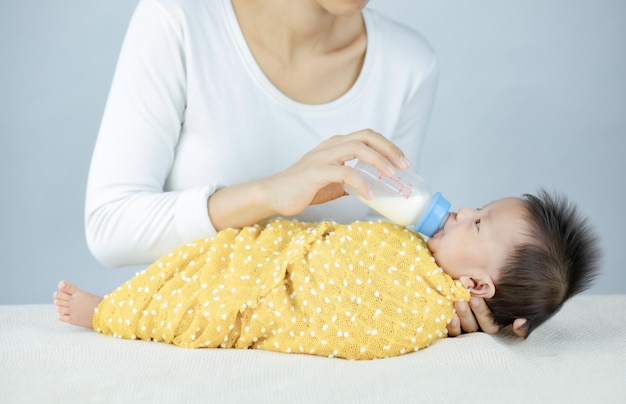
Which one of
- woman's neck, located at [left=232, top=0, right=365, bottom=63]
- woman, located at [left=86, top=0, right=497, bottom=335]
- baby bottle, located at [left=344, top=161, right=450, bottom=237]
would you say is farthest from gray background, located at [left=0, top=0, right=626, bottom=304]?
baby bottle, located at [left=344, top=161, right=450, bottom=237]

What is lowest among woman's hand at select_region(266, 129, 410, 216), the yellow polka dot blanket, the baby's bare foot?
the baby's bare foot

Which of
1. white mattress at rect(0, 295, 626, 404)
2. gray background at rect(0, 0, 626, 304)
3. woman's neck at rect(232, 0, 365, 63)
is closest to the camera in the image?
white mattress at rect(0, 295, 626, 404)

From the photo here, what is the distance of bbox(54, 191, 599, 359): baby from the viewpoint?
1.76 metres

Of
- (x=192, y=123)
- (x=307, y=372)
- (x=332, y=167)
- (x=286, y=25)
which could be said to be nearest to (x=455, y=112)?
(x=286, y=25)

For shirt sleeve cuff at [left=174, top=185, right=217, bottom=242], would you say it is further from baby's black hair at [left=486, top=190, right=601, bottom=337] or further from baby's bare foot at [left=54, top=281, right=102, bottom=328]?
baby's black hair at [left=486, top=190, right=601, bottom=337]

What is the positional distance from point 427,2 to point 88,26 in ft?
3.83

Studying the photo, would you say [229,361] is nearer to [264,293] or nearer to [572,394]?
[264,293]

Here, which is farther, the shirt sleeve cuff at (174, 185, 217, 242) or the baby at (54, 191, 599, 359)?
the shirt sleeve cuff at (174, 185, 217, 242)

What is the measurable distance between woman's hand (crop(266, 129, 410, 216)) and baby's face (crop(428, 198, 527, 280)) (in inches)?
6.8

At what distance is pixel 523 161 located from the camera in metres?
3.73

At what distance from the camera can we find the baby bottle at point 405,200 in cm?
185

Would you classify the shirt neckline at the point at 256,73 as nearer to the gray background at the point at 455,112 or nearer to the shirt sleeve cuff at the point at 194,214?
the shirt sleeve cuff at the point at 194,214

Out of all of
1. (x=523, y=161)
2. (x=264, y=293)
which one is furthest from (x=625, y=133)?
(x=264, y=293)

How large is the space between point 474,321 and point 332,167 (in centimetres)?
38
